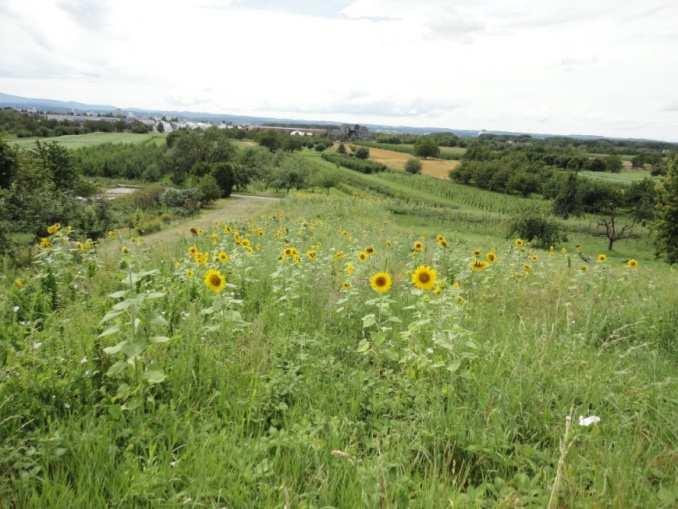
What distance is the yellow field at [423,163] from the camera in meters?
82.2

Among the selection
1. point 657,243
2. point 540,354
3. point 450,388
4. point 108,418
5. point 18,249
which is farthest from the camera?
point 657,243

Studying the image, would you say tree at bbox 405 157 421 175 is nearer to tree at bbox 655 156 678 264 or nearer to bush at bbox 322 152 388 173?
bush at bbox 322 152 388 173

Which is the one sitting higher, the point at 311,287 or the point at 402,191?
the point at 311,287

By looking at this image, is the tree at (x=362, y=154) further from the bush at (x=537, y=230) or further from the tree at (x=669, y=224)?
the tree at (x=669, y=224)

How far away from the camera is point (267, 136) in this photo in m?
102

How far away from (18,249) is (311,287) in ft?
44.8

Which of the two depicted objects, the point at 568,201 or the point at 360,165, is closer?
the point at 568,201

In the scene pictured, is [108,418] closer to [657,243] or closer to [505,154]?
[657,243]

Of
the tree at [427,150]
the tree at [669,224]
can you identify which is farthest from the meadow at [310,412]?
the tree at [427,150]

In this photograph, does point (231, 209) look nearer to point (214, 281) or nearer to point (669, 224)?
point (669, 224)

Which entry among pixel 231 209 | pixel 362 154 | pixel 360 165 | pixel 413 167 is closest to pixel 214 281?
pixel 231 209

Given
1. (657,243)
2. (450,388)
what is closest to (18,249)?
(450,388)

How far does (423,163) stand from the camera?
88.8 m

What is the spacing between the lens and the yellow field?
8224 cm
